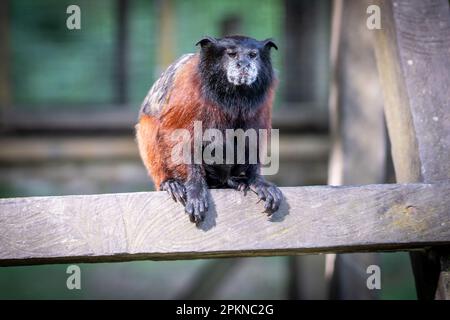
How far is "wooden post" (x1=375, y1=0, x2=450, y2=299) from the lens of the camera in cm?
304

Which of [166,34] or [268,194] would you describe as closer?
[268,194]

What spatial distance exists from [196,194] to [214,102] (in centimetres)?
64

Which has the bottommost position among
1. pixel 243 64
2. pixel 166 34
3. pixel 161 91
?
pixel 161 91

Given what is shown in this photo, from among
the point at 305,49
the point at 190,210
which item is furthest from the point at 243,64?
the point at 305,49

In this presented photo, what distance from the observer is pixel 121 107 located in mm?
7438

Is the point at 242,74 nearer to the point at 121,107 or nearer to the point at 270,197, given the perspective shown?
the point at 270,197

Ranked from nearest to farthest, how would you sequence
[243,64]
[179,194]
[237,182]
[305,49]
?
1. [179,194]
2. [243,64]
3. [237,182]
4. [305,49]

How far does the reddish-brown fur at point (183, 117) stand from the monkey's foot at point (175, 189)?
0.07 m

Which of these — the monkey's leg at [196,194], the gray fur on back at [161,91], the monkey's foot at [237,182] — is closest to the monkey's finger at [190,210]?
the monkey's leg at [196,194]

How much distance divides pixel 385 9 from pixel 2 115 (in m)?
4.76

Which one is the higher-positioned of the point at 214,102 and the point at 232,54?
the point at 232,54

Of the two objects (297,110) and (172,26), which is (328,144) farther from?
(172,26)
